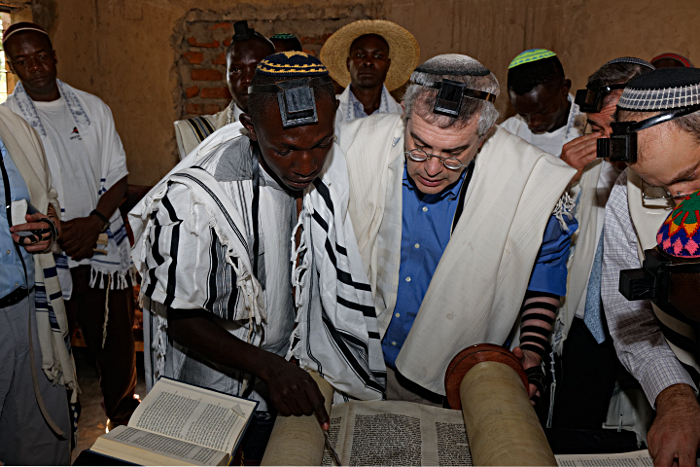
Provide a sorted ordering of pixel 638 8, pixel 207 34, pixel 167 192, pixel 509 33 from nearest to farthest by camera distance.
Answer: pixel 167 192 → pixel 638 8 → pixel 509 33 → pixel 207 34

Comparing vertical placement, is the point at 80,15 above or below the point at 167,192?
above

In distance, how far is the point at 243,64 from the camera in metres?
2.87

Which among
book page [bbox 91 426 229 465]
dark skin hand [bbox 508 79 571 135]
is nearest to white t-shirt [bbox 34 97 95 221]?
book page [bbox 91 426 229 465]

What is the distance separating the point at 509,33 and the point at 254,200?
3.04 m

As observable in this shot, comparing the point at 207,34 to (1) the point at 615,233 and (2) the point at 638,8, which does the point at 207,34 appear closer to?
(2) the point at 638,8

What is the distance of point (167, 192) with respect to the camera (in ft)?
5.07

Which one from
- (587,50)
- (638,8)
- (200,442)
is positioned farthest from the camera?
(587,50)

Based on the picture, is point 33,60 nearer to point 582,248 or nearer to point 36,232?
point 36,232

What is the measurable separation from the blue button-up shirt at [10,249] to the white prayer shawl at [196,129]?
1006mm

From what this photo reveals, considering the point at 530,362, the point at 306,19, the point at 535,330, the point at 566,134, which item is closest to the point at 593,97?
the point at 566,134

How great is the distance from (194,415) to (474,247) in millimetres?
1012

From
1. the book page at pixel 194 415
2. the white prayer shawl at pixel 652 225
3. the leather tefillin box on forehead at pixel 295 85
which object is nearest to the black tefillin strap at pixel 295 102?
the leather tefillin box on forehead at pixel 295 85

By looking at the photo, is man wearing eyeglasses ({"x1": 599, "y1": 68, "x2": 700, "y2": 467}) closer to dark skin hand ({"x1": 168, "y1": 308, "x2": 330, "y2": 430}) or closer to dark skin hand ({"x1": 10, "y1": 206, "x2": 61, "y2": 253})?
dark skin hand ({"x1": 168, "y1": 308, "x2": 330, "y2": 430})

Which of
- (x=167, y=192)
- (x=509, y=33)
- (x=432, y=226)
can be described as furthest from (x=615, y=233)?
(x=509, y=33)
